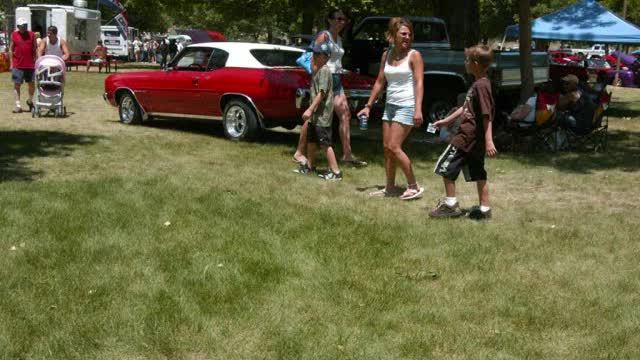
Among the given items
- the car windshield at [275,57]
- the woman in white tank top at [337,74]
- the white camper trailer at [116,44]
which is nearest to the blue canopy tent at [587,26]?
the car windshield at [275,57]

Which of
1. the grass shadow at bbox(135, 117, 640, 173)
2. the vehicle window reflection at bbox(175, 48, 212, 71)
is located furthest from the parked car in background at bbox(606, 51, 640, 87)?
the vehicle window reflection at bbox(175, 48, 212, 71)

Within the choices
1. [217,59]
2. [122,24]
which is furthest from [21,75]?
[122,24]

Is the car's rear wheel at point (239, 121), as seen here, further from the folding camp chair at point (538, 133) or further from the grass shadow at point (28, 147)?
the folding camp chair at point (538, 133)

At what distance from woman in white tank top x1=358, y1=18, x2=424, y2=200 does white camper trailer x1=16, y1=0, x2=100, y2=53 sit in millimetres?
30639

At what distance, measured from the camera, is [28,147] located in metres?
10.6

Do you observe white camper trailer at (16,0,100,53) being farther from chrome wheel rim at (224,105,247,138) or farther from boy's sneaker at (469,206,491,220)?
boy's sneaker at (469,206,491,220)

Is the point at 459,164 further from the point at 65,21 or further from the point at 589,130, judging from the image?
the point at 65,21

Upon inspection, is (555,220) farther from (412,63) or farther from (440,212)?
(412,63)

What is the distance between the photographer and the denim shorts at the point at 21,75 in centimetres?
1463

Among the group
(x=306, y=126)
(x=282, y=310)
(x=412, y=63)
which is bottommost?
(x=282, y=310)

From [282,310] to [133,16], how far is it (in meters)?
63.4

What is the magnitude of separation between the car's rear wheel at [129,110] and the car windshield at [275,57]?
2.71 metres

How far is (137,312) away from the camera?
4.59 metres

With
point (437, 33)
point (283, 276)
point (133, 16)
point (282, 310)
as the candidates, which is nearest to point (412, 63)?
point (283, 276)
